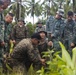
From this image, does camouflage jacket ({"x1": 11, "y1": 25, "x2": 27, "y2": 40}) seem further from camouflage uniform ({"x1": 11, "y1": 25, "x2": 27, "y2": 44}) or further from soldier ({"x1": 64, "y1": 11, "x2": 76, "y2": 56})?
soldier ({"x1": 64, "y1": 11, "x2": 76, "y2": 56})

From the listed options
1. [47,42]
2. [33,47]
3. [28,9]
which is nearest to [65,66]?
[33,47]

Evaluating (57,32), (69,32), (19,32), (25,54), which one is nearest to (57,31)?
(57,32)

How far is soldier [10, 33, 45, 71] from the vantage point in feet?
16.4

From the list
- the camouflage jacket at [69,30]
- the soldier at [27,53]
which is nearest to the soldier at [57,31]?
the camouflage jacket at [69,30]

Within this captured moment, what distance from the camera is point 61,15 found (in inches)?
252

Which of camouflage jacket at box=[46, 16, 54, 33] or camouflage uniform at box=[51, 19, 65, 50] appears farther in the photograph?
camouflage jacket at box=[46, 16, 54, 33]

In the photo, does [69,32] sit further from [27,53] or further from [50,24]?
[27,53]

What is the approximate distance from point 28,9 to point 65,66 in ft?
195

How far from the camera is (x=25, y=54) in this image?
5.21m

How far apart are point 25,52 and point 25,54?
0.29 feet

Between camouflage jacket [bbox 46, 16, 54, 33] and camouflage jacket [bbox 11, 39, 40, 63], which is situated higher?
camouflage jacket [bbox 46, 16, 54, 33]

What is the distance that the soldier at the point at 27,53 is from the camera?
5.00m

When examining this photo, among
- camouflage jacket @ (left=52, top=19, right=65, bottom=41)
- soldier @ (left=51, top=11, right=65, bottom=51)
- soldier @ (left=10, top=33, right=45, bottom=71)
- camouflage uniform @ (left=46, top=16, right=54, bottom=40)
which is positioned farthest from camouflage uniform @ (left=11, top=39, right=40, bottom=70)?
camouflage uniform @ (left=46, top=16, right=54, bottom=40)

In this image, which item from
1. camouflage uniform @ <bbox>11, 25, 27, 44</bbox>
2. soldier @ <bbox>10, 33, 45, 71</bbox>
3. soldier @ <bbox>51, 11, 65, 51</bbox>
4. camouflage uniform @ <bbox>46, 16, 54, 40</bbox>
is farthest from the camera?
camouflage uniform @ <bbox>11, 25, 27, 44</bbox>
